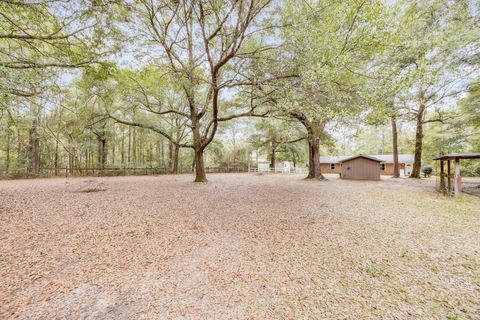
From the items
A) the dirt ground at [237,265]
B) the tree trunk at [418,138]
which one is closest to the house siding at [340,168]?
the tree trunk at [418,138]

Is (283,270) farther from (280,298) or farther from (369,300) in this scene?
(369,300)

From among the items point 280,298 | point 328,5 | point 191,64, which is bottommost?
point 280,298

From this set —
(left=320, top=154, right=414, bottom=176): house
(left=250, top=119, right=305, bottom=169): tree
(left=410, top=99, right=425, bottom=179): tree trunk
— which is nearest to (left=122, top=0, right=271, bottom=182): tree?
(left=250, top=119, right=305, bottom=169): tree

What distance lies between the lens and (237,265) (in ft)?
9.07

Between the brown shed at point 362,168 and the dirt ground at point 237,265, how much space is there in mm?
13069

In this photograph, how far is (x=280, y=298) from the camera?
83.1 inches

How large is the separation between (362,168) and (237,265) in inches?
730

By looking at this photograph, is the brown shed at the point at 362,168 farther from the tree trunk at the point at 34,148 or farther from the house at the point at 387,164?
the tree trunk at the point at 34,148

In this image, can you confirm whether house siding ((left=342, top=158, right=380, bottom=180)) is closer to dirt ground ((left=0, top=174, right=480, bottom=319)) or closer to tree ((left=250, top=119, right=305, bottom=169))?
tree ((left=250, top=119, right=305, bottom=169))

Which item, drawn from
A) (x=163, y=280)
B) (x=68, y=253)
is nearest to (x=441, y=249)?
(x=163, y=280)

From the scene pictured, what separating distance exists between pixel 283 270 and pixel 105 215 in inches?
189

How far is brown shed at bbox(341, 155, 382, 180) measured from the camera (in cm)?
1683

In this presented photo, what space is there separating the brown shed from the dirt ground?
13.1 meters

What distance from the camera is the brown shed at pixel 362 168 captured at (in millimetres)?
16828
